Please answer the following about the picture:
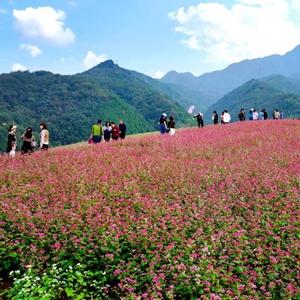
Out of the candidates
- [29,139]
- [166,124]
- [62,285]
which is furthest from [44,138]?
[62,285]

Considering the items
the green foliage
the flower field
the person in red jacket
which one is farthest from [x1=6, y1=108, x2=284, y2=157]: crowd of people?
the green foliage

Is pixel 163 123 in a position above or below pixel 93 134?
above

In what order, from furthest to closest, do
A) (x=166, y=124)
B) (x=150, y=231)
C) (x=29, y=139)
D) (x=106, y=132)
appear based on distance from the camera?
(x=166, y=124) < (x=106, y=132) < (x=29, y=139) < (x=150, y=231)

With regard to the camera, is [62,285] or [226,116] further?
[226,116]

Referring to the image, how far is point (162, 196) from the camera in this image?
11.8 meters

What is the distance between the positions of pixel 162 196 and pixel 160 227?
273cm

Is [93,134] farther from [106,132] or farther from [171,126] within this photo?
[171,126]

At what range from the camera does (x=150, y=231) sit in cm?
886

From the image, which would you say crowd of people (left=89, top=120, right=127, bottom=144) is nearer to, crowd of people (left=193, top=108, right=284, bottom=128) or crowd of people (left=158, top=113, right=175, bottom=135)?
crowd of people (left=158, top=113, right=175, bottom=135)

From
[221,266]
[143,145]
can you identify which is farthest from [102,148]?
[221,266]

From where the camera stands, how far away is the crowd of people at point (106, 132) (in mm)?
25538

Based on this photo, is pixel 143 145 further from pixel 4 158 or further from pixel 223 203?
pixel 223 203

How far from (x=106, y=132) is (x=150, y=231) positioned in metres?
19.4

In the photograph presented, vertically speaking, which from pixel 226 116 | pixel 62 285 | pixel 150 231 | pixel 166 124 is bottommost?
pixel 62 285
